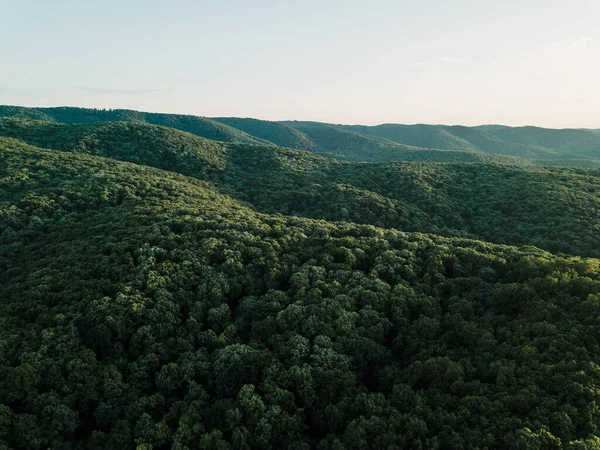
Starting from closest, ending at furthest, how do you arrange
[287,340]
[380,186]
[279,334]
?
[287,340] < [279,334] < [380,186]

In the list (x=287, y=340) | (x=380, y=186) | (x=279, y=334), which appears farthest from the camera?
(x=380, y=186)

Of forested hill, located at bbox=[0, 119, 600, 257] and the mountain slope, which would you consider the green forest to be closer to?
the mountain slope

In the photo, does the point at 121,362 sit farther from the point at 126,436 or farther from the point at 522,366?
the point at 522,366

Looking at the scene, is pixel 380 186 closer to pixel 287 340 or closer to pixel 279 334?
pixel 279 334

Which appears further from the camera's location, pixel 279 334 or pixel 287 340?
pixel 279 334

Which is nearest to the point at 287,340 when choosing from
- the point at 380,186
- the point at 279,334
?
the point at 279,334

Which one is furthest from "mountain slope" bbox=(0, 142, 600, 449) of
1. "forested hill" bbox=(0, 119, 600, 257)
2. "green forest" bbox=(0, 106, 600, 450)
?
"forested hill" bbox=(0, 119, 600, 257)
